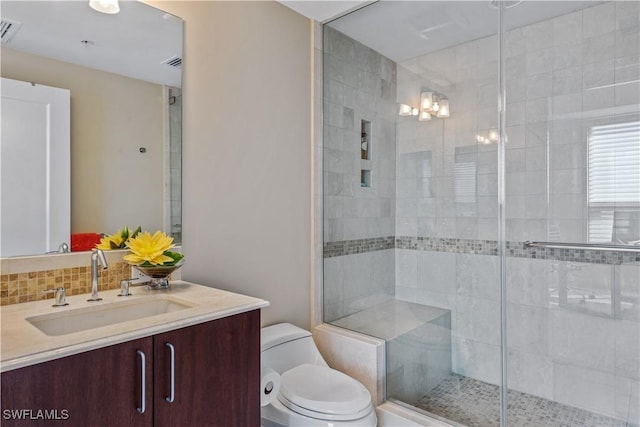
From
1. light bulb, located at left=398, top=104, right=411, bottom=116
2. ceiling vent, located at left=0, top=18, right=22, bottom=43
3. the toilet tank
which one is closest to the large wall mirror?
ceiling vent, located at left=0, top=18, right=22, bottom=43

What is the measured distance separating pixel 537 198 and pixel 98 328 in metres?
2.22

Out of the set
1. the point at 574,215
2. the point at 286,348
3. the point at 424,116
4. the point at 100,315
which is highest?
the point at 424,116

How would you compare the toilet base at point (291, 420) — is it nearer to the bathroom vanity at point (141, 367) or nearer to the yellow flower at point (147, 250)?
the bathroom vanity at point (141, 367)

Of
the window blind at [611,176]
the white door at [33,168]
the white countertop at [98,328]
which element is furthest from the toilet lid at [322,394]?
the window blind at [611,176]

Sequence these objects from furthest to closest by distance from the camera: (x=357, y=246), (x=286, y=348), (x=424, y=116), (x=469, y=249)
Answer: (x=357, y=246) < (x=424, y=116) < (x=469, y=249) < (x=286, y=348)

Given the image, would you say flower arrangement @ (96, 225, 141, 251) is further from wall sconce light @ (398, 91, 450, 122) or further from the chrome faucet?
wall sconce light @ (398, 91, 450, 122)

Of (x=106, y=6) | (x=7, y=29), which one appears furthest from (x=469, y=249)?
(x=7, y=29)

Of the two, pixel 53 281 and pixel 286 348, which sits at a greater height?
pixel 53 281

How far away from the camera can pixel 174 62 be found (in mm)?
1716

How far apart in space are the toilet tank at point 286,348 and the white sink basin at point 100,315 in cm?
56

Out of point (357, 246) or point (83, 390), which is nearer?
point (83, 390)

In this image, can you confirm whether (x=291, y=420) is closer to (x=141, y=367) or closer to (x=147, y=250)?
(x=141, y=367)

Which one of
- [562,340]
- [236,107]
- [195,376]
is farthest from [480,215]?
[195,376]

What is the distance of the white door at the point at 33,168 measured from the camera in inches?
49.4
